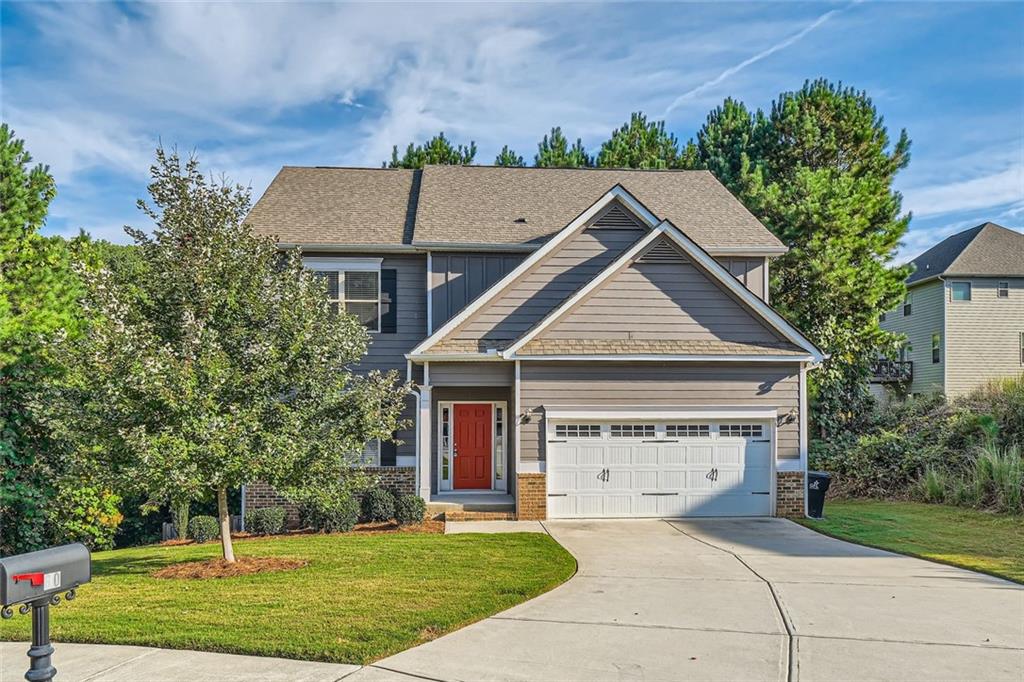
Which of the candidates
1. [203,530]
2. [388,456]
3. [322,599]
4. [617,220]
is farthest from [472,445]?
[322,599]

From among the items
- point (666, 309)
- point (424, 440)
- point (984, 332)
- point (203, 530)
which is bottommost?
point (203, 530)

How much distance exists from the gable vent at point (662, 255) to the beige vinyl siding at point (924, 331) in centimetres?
2252

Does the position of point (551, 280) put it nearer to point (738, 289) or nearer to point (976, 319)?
point (738, 289)

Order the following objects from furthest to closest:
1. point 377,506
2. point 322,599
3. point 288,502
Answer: point 288,502
point 377,506
point 322,599

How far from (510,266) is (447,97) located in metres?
4.69

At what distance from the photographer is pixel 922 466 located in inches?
710

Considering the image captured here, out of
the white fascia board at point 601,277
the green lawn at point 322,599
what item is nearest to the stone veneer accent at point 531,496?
Result: the green lawn at point 322,599

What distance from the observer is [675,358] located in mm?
14273

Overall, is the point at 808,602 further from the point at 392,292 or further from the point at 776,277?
the point at 776,277

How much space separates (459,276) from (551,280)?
8.30 ft

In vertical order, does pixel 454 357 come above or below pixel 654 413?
above

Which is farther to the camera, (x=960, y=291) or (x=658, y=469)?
(x=960, y=291)

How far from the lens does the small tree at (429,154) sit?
97.6 feet

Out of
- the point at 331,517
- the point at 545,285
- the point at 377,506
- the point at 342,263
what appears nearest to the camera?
the point at 331,517
